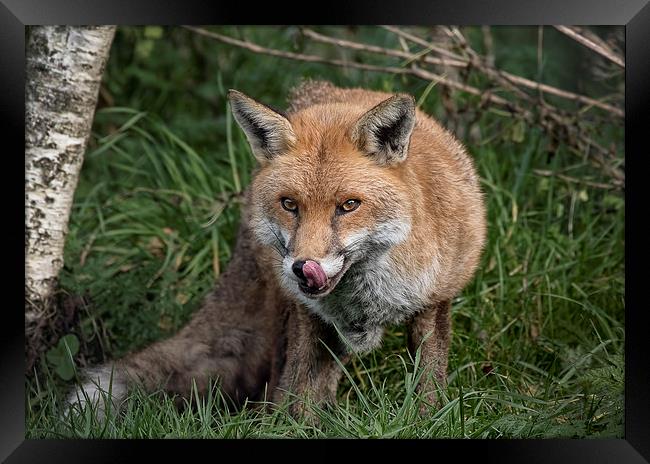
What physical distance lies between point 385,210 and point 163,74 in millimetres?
4284

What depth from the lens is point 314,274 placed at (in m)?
3.82

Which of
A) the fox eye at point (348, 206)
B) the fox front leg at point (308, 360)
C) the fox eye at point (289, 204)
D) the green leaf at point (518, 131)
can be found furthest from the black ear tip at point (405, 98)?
the green leaf at point (518, 131)

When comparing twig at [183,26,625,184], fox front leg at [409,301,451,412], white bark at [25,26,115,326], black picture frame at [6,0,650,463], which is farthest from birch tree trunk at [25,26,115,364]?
fox front leg at [409,301,451,412]

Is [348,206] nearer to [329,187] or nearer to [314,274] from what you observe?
[329,187]

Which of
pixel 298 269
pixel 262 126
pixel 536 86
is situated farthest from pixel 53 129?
pixel 536 86

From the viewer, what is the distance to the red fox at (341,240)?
4.02m

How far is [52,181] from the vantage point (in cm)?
492

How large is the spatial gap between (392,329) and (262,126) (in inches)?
61.4

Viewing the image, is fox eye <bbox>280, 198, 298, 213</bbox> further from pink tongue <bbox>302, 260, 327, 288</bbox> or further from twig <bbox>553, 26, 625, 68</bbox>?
twig <bbox>553, 26, 625, 68</bbox>

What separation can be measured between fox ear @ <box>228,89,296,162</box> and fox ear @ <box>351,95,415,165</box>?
320 millimetres

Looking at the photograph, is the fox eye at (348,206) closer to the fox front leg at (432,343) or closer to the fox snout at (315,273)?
the fox snout at (315,273)
